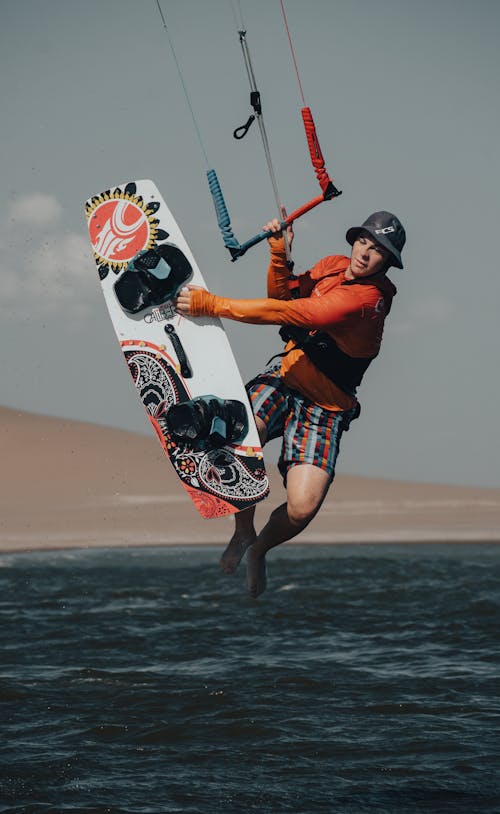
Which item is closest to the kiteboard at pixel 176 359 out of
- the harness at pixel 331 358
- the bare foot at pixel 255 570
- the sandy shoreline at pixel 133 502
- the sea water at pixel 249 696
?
the bare foot at pixel 255 570

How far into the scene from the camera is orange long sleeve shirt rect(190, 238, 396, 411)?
7.21 m

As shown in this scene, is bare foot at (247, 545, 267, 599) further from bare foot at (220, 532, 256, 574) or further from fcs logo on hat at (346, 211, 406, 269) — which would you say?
fcs logo on hat at (346, 211, 406, 269)

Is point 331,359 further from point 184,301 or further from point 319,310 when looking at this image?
point 184,301

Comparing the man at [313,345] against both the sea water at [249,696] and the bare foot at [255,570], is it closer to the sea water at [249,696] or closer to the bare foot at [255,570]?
the bare foot at [255,570]

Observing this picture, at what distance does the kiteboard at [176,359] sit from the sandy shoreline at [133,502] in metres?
26.1

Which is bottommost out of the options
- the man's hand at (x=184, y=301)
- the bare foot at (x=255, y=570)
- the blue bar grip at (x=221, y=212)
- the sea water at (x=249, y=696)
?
the sea water at (x=249, y=696)

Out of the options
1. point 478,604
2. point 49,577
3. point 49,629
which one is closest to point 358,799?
point 49,629

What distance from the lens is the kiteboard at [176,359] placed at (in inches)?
319

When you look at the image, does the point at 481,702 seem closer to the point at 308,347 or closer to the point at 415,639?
the point at 415,639

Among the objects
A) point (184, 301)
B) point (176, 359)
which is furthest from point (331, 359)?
point (176, 359)

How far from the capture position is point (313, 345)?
25.0 ft

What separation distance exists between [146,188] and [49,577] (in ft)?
62.8

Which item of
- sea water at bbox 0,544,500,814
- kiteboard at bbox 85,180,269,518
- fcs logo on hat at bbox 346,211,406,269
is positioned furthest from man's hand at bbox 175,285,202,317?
sea water at bbox 0,544,500,814

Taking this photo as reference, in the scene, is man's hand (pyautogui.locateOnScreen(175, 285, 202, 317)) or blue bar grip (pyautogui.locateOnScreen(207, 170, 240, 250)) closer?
blue bar grip (pyautogui.locateOnScreen(207, 170, 240, 250))
